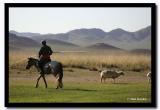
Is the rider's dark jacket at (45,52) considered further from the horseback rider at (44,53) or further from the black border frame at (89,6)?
the black border frame at (89,6)

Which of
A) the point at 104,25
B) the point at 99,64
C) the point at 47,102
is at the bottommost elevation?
the point at 47,102

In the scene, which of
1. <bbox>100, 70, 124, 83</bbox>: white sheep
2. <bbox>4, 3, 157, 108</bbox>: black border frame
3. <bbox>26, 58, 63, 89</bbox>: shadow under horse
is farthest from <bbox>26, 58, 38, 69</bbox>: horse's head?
<bbox>100, 70, 124, 83</bbox>: white sheep

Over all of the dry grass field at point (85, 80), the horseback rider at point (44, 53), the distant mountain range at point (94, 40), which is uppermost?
the distant mountain range at point (94, 40)

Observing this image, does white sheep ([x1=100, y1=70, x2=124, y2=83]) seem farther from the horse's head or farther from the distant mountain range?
the horse's head

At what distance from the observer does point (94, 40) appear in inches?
124

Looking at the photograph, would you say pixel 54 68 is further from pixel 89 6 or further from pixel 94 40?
pixel 89 6

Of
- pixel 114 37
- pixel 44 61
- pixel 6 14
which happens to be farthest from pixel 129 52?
pixel 6 14

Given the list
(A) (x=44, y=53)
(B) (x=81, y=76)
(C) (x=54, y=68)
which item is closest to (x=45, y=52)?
(A) (x=44, y=53)

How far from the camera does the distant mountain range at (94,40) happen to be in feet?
10.2

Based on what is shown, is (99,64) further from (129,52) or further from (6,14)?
(6,14)

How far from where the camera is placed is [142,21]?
10.3 ft

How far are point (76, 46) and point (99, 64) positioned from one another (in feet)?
0.59

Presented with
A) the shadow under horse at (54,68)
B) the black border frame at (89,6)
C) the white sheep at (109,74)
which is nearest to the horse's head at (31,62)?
the shadow under horse at (54,68)

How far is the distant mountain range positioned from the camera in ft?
10.2
